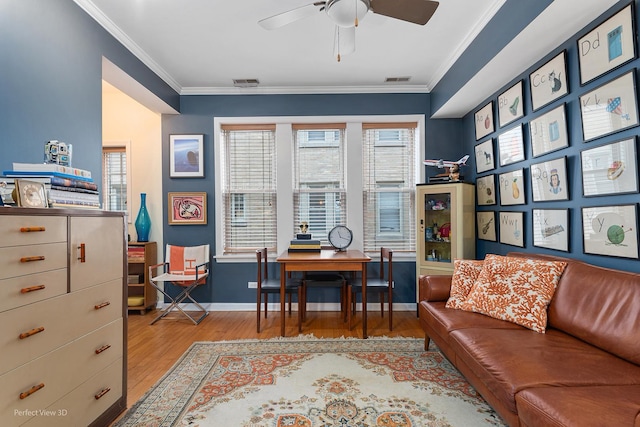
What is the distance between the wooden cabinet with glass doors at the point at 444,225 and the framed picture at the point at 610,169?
1.22 m

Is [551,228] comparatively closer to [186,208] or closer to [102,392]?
[102,392]

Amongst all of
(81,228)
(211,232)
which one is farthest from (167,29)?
(211,232)

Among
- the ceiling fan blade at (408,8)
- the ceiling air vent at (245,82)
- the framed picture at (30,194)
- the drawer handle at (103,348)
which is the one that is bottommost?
the drawer handle at (103,348)

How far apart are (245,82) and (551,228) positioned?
340 centimetres

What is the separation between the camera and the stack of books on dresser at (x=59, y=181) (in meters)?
1.48

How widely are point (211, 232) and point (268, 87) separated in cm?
195

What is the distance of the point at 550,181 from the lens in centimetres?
228

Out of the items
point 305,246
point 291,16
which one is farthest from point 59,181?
point 305,246

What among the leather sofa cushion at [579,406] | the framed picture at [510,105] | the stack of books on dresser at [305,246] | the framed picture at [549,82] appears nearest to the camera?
the leather sofa cushion at [579,406]

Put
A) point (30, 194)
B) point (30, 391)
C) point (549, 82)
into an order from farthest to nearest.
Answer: point (549, 82) < point (30, 194) < point (30, 391)

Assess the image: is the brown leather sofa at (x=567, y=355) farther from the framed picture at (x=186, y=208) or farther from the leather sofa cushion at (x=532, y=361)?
the framed picture at (x=186, y=208)

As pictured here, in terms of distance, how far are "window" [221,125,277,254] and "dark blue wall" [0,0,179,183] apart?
1.58 m

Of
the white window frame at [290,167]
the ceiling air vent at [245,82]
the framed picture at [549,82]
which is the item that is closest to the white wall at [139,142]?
the white window frame at [290,167]

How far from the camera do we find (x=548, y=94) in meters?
2.26
